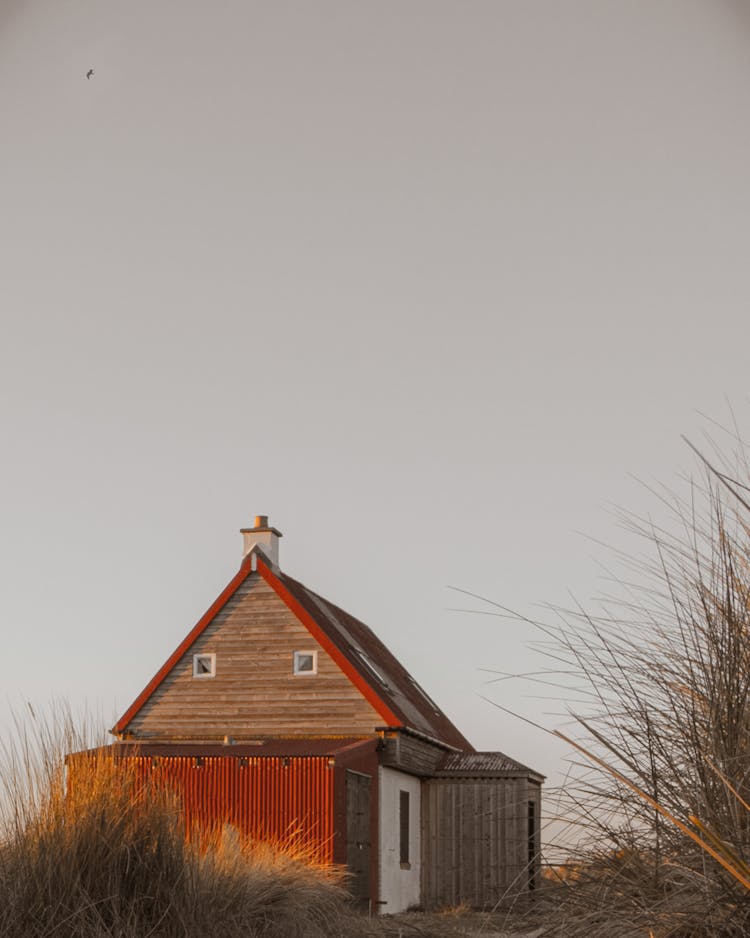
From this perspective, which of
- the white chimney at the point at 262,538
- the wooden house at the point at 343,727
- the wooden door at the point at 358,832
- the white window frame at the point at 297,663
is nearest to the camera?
the wooden door at the point at 358,832

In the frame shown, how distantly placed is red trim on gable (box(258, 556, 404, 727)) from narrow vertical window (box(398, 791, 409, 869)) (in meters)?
1.93

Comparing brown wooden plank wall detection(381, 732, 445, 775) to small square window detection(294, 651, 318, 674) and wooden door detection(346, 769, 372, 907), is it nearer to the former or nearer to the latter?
wooden door detection(346, 769, 372, 907)

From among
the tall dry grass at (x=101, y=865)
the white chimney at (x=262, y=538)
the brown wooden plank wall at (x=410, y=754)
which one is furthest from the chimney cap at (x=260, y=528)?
the tall dry grass at (x=101, y=865)

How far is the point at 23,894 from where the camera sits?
277 inches

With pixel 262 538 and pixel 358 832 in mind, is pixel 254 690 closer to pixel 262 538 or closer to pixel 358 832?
pixel 262 538

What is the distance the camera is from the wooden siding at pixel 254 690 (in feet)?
66.0

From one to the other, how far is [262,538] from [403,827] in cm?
603

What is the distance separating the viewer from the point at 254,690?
816 inches

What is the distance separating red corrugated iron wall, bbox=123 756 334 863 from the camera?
16203 millimetres

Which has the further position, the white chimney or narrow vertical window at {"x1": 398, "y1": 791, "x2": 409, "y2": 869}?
the white chimney

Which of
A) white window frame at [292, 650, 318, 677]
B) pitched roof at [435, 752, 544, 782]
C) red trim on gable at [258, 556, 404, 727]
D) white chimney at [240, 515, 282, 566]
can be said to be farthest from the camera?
white chimney at [240, 515, 282, 566]

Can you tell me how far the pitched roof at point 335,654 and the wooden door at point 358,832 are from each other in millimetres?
1744

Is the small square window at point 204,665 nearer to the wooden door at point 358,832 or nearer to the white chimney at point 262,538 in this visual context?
the white chimney at point 262,538

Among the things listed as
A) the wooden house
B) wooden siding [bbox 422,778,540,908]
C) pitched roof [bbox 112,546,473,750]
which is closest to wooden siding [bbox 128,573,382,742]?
the wooden house
